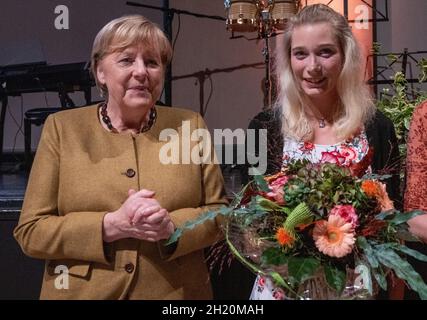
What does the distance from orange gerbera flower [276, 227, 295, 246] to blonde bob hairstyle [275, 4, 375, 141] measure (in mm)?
606

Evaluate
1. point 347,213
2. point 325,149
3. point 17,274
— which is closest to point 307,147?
point 325,149

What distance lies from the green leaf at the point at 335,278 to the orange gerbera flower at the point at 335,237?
3 cm

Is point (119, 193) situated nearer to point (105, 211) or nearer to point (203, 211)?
point (105, 211)

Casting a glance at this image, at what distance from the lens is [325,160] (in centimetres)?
103

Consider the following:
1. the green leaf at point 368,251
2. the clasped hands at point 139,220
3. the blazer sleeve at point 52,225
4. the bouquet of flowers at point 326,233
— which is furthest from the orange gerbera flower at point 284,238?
the blazer sleeve at point 52,225

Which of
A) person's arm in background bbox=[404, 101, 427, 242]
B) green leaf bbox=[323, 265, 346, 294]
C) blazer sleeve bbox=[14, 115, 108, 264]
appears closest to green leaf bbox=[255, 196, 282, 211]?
green leaf bbox=[323, 265, 346, 294]

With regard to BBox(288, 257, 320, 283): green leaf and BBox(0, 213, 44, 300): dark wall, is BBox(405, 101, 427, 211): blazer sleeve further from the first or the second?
BBox(0, 213, 44, 300): dark wall

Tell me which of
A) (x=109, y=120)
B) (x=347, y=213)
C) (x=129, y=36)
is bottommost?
(x=347, y=213)

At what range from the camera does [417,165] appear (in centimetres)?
133

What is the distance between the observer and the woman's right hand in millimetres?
1128

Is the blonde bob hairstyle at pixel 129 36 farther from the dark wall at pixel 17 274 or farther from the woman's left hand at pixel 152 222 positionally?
the dark wall at pixel 17 274

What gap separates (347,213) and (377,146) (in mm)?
633
